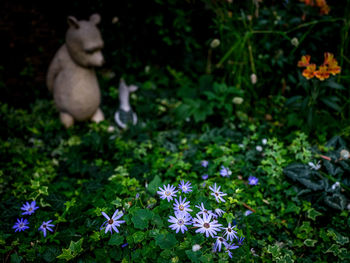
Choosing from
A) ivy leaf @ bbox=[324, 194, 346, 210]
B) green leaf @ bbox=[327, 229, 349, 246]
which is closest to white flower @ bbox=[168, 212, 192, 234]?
green leaf @ bbox=[327, 229, 349, 246]

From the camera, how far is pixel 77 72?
2.41 meters

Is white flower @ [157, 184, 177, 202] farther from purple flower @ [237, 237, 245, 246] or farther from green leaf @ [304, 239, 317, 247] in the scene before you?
green leaf @ [304, 239, 317, 247]

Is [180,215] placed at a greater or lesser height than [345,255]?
greater

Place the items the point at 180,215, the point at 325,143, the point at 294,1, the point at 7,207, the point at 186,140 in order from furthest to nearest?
the point at 294,1, the point at 186,140, the point at 325,143, the point at 7,207, the point at 180,215

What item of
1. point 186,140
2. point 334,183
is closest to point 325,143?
point 334,183

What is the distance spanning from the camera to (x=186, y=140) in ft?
7.62

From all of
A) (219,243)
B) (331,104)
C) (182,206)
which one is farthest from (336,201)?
(182,206)

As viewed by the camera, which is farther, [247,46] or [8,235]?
[247,46]

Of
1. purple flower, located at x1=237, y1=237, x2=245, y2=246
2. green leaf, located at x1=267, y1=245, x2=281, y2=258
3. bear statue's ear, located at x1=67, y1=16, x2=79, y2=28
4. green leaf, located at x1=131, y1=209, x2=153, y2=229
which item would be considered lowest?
green leaf, located at x1=267, y1=245, x2=281, y2=258

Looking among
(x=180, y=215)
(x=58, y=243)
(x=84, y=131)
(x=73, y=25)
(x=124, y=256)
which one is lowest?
(x=84, y=131)

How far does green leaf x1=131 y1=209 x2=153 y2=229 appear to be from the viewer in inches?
44.1

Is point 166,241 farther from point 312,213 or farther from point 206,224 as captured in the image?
point 312,213

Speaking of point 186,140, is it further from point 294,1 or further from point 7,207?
point 294,1

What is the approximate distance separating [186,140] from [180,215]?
1280 mm
